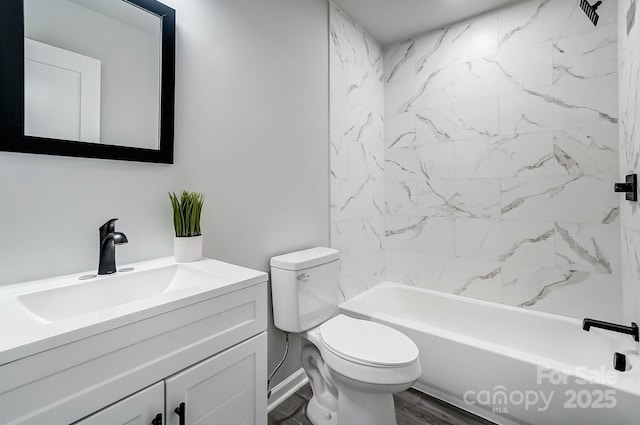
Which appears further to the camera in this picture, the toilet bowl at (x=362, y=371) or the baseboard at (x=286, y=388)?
the baseboard at (x=286, y=388)

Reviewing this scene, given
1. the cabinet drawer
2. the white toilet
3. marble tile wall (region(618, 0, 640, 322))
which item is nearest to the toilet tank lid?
the white toilet

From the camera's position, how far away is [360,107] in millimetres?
2455

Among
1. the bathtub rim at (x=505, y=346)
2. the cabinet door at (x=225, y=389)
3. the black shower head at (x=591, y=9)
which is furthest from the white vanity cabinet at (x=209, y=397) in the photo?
the black shower head at (x=591, y=9)

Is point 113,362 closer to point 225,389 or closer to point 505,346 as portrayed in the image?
point 225,389

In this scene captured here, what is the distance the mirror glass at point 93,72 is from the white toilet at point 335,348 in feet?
3.18

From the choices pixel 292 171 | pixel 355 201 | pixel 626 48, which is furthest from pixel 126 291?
pixel 626 48

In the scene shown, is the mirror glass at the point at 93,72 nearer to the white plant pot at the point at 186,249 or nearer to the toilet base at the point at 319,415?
the white plant pot at the point at 186,249

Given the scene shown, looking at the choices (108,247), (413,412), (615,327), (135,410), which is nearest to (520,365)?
(615,327)

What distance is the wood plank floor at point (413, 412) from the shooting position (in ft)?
5.37

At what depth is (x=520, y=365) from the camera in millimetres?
1493

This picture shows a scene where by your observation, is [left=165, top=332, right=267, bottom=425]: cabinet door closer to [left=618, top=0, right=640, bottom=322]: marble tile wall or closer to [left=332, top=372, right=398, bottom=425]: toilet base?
[left=332, top=372, right=398, bottom=425]: toilet base

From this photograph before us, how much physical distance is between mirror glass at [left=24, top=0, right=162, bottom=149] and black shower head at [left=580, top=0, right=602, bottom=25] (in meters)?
2.36

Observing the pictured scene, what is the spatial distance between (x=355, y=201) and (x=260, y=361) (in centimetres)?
157

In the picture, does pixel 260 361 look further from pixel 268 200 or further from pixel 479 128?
pixel 479 128
